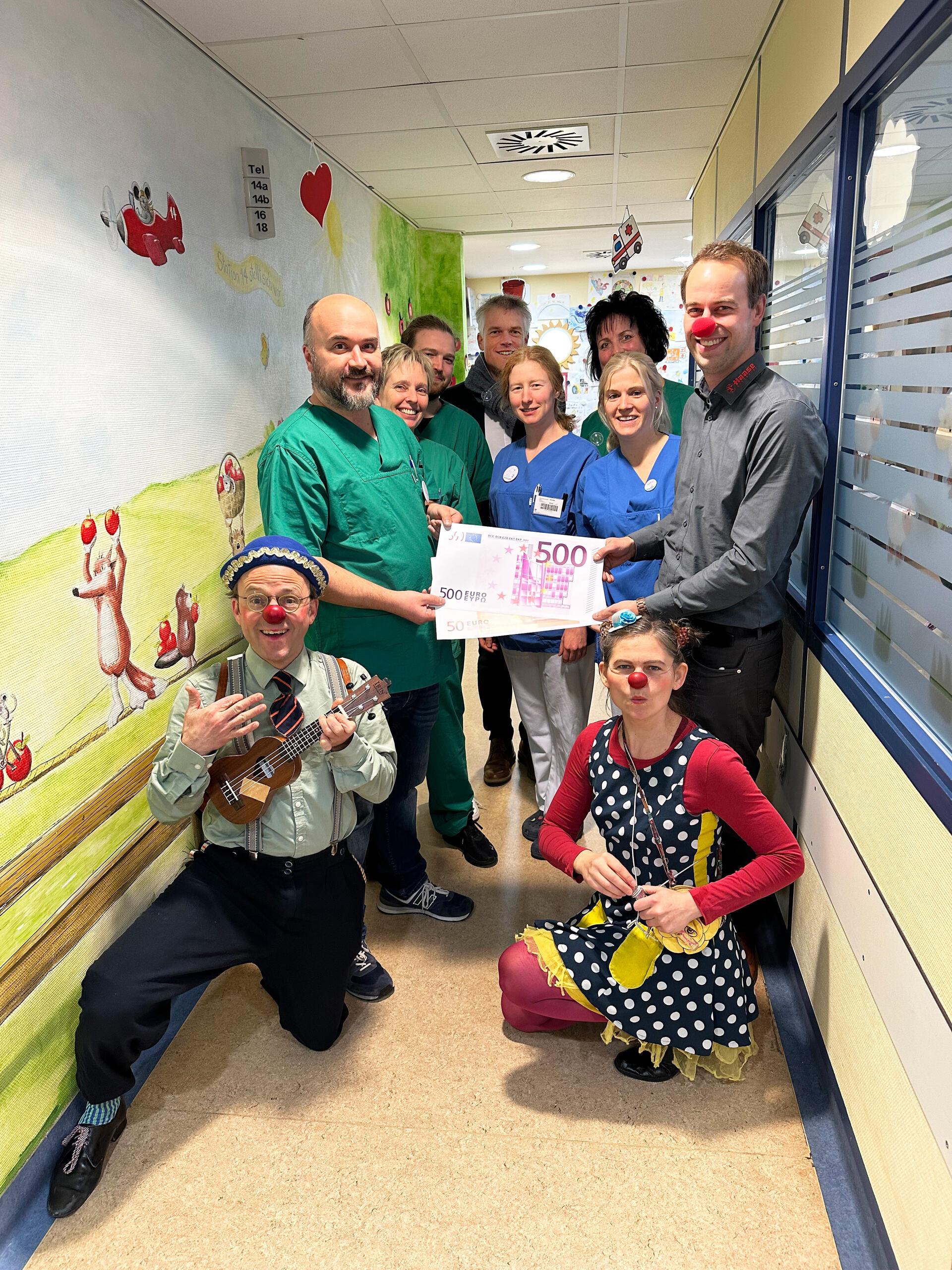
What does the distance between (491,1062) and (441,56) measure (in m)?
2.99

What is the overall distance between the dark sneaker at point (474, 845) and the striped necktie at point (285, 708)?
4.07ft

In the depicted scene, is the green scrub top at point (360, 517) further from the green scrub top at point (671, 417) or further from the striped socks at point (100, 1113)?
the striped socks at point (100, 1113)

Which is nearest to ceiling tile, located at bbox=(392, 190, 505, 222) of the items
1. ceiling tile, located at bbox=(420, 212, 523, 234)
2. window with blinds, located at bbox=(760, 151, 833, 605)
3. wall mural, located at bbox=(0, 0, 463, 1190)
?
ceiling tile, located at bbox=(420, 212, 523, 234)

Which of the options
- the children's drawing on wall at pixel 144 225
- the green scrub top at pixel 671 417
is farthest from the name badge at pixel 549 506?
the children's drawing on wall at pixel 144 225

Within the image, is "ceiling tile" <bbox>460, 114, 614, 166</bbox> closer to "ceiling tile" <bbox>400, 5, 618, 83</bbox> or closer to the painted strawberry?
"ceiling tile" <bbox>400, 5, 618, 83</bbox>

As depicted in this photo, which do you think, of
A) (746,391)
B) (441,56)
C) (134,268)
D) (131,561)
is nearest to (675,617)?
(746,391)

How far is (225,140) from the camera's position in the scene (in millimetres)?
2900

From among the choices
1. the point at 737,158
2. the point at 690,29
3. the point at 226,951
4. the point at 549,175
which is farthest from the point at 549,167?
the point at 226,951

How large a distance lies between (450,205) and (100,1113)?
16.3ft

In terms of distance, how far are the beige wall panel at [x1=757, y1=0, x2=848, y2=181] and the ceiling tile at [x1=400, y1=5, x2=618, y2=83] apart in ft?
1.59

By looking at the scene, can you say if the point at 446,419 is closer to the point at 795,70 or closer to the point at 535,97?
the point at 535,97

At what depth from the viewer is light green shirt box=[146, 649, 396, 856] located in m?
1.97

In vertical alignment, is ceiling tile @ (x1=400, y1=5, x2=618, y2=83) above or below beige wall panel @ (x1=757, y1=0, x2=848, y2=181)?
above

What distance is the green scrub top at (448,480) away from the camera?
259 cm
